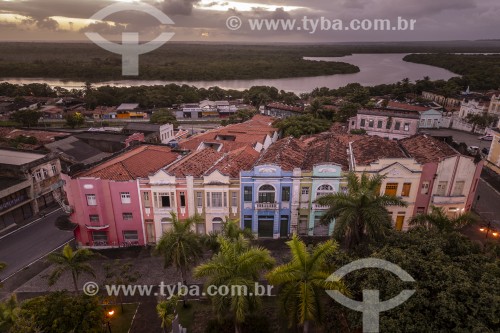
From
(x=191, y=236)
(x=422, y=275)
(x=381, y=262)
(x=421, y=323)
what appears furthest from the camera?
(x=191, y=236)

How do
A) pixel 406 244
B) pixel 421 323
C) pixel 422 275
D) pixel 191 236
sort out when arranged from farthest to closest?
pixel 191 236
pixel 406 244
pixel 422 275
pixel 421 323

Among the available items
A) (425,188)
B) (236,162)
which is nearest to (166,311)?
(236,162)

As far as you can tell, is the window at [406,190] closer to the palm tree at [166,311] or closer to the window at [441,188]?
the window at [441,188]

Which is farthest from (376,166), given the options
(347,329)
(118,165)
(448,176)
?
(118,165)

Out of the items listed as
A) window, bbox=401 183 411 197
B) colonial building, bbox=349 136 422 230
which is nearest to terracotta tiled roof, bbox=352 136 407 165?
colonial building, bbox=349 136 422 230

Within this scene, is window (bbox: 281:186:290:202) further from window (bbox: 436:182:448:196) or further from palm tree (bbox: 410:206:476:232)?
window (bbox: 436:182:448:196)

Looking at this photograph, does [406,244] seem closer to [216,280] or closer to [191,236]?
[216,280]

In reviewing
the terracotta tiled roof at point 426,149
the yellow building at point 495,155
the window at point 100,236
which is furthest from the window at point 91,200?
the yellow building at point 495,155
